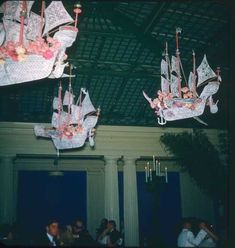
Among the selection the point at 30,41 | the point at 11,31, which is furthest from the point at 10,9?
the point at 30,41

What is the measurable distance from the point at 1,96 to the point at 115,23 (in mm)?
3751

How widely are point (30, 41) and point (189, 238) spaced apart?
3.96 metres

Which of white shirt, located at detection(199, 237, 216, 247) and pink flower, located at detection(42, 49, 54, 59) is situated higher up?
pink flower, located at detection(42, 49, 54, 59)

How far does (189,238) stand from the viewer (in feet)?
18.7

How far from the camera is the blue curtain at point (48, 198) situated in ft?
39.0

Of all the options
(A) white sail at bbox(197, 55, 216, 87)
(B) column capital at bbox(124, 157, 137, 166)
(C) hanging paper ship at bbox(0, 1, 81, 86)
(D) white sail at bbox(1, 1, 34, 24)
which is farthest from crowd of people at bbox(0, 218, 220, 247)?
(B) column capital at bbox(124, 157, 137, 166)

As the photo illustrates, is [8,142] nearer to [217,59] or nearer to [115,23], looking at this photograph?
[115,23]

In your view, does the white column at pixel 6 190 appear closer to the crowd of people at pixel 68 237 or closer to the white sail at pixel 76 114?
the crowd of people at pixel 68 237

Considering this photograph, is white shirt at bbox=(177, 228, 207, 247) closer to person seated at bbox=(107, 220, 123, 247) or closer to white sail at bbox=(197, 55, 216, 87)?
person seated at bbox=(107, 220, 123, 247)

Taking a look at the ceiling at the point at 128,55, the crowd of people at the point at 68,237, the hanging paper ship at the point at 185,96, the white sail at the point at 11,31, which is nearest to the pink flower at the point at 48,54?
the white sail at the point at 11,31

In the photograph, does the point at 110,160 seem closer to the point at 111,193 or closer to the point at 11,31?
Result: the point at 111,193

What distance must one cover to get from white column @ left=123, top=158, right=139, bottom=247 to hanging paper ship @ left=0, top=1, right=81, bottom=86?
6.14 m

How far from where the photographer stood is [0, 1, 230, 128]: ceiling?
6.57 metres

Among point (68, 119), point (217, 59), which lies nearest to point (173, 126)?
point (217, 59)
